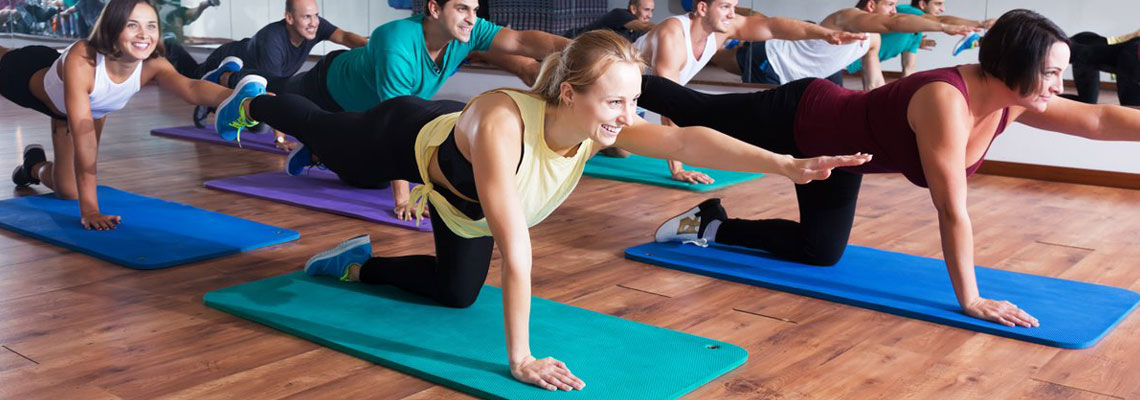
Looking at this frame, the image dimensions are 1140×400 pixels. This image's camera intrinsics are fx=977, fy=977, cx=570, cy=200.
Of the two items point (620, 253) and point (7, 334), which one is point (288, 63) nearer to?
point (620, 253)

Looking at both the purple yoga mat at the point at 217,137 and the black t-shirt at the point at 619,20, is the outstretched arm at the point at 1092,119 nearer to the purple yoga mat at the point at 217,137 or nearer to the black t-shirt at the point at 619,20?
the black t-shirt at the point at 619,20

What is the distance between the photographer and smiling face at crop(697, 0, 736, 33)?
3858 millimetres

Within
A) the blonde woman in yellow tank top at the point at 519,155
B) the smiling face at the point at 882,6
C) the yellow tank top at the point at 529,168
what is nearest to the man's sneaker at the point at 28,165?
the blonde woman in yellow tank top at the point at 519,155

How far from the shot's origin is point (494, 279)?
9.49 ft

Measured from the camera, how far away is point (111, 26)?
3.21 meters

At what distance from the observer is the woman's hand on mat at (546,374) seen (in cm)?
195

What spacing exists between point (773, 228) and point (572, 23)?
11.1 feet

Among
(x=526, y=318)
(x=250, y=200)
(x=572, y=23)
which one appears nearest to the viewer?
(x=526, y=318)

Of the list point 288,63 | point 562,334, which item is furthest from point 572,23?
point 562,334

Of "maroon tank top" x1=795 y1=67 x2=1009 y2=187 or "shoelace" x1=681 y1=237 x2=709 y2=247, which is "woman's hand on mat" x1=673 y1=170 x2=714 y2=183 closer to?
"shoelace" x1=681 y1=237 x2=709 y2=247

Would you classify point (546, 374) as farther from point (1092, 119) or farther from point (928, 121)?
point (1092, 119)

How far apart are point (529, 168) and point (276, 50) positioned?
3509mm

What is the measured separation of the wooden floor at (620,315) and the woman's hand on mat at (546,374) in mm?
200

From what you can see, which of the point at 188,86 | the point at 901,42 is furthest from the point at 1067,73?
the point at 188,86
